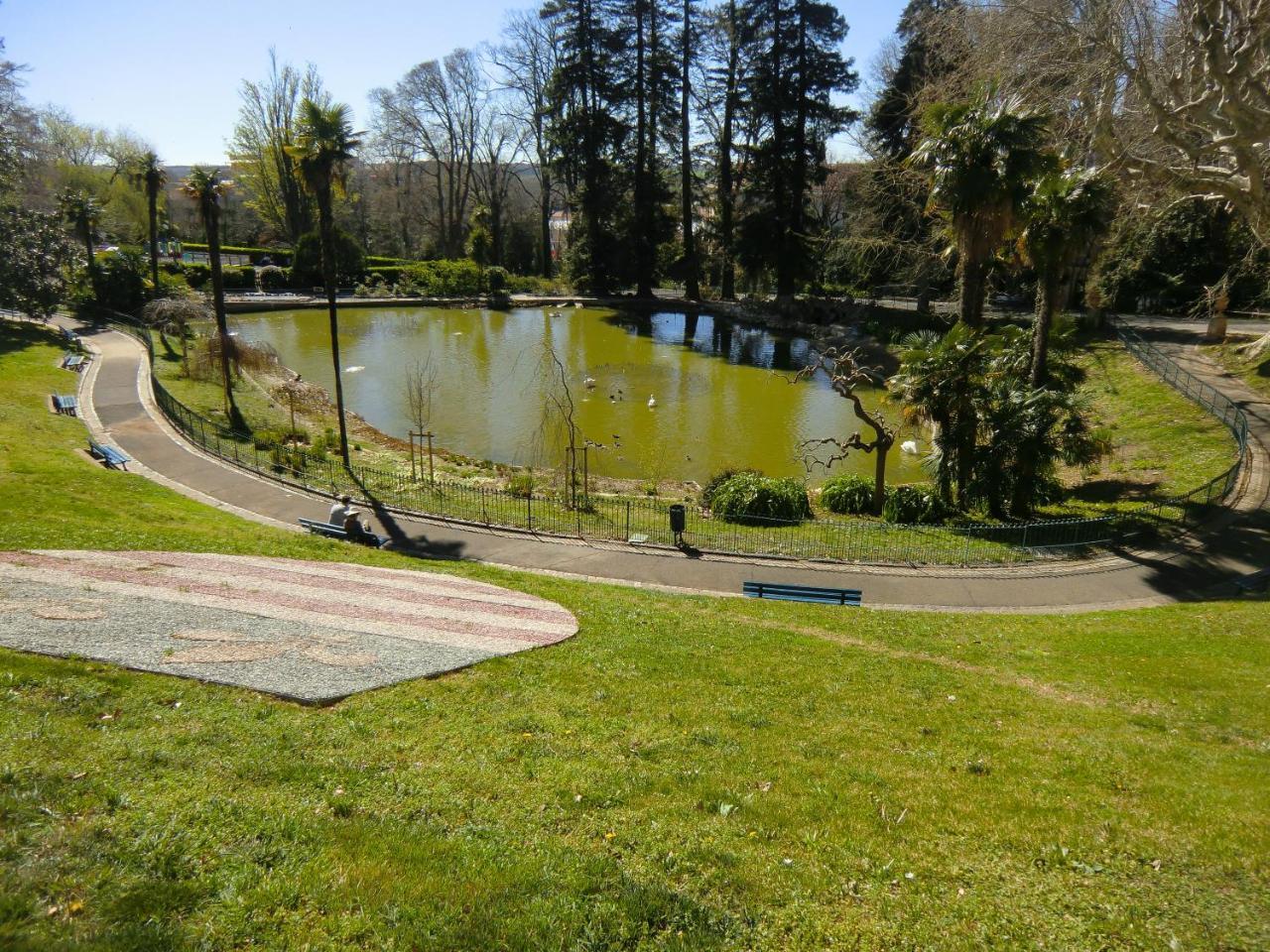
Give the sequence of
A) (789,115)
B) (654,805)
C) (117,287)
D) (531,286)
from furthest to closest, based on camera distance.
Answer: (531,286) < (789,115) < (117,287) < (654,805)

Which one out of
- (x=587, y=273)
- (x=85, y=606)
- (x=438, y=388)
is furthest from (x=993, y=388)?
(x=587, y=273)

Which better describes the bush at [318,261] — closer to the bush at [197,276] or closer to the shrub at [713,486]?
the bush at [197,276]

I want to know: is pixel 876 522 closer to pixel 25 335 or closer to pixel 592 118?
pixel 25 335

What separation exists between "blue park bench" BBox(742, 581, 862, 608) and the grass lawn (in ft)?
10.6

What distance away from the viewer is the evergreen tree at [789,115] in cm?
5225

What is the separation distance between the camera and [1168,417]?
87.8ft

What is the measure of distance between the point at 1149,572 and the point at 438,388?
30.2 m

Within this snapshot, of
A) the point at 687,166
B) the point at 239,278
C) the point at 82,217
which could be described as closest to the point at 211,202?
the point at 82,217

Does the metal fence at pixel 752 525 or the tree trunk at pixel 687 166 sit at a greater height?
the tree trunk at pixel 687 166

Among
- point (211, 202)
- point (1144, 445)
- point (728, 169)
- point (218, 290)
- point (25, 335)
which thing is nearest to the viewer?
point (1144, 445)

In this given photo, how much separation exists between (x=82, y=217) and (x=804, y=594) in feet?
171

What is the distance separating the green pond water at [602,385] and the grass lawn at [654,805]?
16206 millimetres

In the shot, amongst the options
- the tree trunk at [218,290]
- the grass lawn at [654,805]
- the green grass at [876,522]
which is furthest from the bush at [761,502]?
the tree trunk at [218,290]

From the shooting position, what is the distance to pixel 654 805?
7648 millimetres
